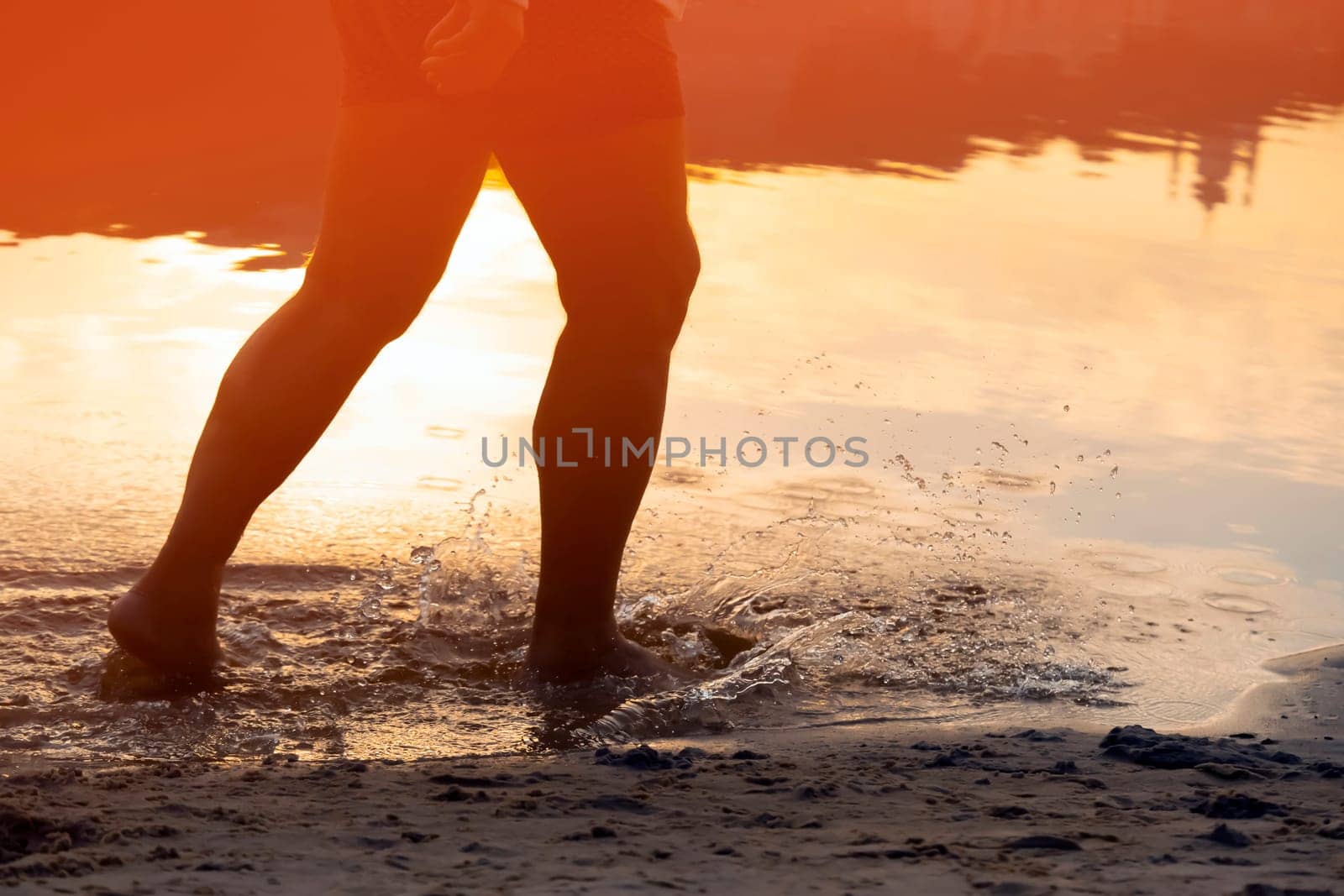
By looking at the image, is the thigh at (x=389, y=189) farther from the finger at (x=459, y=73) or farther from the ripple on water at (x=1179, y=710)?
the ripple on water at (x=1179, y=710)

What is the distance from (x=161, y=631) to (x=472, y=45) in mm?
764

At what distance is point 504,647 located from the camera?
2.35 metres

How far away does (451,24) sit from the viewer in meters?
1.96

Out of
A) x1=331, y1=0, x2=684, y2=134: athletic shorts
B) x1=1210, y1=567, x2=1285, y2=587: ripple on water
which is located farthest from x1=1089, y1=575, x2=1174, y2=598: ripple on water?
x1=331, y1=0, x2=684, y2=134: athletic shorts

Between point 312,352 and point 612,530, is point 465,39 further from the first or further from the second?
point 612,530

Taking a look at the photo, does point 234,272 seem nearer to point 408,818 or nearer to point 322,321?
point 322,321

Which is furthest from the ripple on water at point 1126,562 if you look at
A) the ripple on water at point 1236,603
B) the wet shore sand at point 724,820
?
the wet shore sand at point 724,820

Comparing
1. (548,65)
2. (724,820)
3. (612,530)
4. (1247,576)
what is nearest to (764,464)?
(1247,576)

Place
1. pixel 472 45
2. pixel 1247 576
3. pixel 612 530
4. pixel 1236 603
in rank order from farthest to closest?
1. pixel 1247 576
2. pixel 1236 603
3. pixel 612 530
4. pixel 472 45

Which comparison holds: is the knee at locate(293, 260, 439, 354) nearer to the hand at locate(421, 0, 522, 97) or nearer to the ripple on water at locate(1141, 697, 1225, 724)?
the hand at locate(421, 0, 522, 97)

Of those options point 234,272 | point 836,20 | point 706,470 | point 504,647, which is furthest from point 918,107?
point 504,647

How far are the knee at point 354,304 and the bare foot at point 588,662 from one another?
0.43 m

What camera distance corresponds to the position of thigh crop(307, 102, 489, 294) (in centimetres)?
210

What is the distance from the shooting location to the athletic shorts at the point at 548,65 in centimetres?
205
